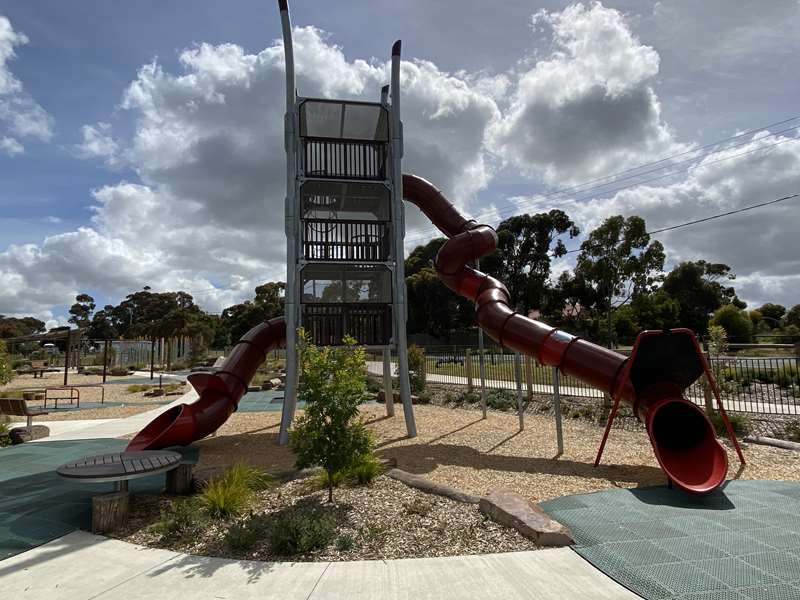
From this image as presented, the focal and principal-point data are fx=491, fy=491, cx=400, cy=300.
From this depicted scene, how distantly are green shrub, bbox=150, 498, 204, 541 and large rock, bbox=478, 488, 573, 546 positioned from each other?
298 cm

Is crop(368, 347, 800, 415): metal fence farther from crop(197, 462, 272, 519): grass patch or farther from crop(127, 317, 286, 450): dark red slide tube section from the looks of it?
crop(197, 462, 272, 519): grass patch

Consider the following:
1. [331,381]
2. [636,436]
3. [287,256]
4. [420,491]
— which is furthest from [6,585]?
[636,436]

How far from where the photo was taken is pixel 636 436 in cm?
991

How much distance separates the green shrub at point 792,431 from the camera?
9180 mm

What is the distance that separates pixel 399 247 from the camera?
421 inches

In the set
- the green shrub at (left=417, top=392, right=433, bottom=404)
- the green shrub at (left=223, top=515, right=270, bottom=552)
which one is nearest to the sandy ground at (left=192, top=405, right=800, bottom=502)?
the green shrub at (left=223, top=515, right=270, bottom=552)

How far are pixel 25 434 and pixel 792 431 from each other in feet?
50.4

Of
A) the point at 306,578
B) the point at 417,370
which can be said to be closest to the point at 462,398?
the point at 417,370

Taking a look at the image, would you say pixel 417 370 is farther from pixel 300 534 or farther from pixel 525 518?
pixel 300 534

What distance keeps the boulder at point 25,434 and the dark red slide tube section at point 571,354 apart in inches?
380

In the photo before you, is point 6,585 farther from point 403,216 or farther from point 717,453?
point 403,216

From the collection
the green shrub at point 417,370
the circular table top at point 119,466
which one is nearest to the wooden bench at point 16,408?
the circular table top at point 119,466

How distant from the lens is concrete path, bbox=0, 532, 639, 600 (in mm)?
3619

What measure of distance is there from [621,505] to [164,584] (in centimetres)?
466
